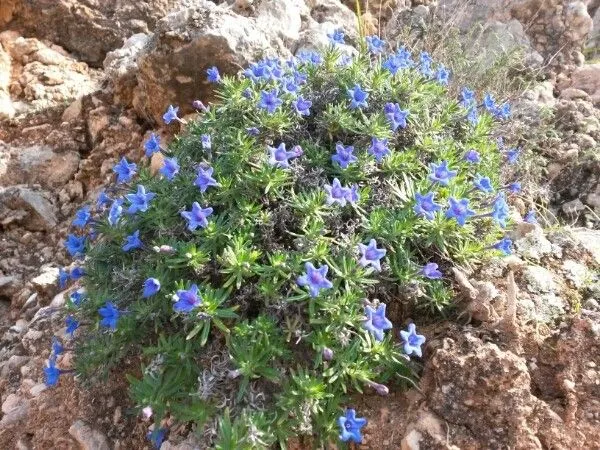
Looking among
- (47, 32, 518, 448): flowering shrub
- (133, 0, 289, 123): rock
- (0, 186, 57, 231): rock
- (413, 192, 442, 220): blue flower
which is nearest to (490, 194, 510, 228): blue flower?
(47, 32, 518, 448): flowering shrub

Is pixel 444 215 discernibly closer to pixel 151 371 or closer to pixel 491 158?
pixel 491 158

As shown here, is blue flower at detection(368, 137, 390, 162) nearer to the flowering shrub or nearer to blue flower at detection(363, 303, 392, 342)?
the flowering shrub

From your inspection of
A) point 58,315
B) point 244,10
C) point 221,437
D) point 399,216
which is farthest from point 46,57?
point 221,437

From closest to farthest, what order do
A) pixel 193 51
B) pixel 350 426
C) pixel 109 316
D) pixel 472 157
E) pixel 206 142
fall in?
pixel 350 426 → pixel 109 316 → pixel 206 142 → pixel 472 157 → pixel 193 51

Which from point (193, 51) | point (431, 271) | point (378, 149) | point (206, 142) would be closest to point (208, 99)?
point (193, 51)

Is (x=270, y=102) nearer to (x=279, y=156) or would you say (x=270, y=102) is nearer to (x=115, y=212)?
(x=279, y=156)

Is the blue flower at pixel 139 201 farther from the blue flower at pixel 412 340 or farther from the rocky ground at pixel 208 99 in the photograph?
the blue flower at pixel 412 340

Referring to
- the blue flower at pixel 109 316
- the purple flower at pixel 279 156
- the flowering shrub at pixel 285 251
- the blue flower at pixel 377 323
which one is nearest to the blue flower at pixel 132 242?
the flowering shrub at pixel 285 251
